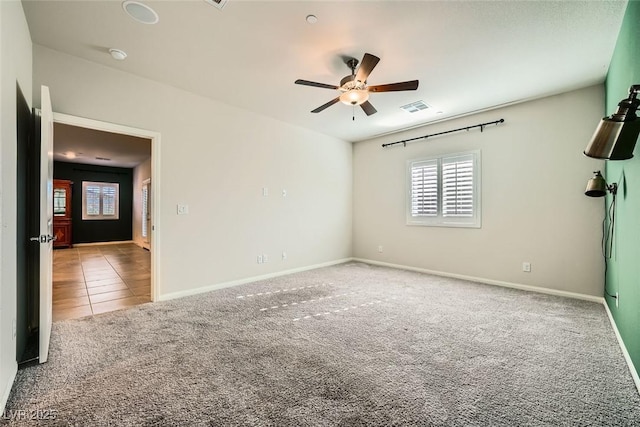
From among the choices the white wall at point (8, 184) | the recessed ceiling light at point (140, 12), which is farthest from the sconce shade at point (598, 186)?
the white wall at point (8, 184)

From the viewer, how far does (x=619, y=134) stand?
1803 mm

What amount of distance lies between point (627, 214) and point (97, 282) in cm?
646

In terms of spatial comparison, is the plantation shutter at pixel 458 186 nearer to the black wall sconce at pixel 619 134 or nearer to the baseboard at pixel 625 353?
the baseboard at pixel 625 353

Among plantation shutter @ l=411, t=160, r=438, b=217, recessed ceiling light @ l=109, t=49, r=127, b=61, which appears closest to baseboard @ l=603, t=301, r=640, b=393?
plantation shutter @ l=411, t=160, r=438, b=217

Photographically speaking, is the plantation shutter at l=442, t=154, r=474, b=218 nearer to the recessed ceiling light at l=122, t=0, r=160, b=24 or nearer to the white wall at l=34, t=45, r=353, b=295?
the white wall at l=34, t=45, r=353, b=295

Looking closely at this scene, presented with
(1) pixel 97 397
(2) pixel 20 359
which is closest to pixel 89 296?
(2) pixel 20 359

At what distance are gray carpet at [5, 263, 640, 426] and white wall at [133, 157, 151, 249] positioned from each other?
6382 millimetres

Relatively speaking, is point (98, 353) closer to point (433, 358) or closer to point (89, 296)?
point (89, 296)

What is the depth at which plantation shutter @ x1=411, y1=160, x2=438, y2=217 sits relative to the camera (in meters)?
5.02

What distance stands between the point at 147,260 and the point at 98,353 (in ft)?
15.6

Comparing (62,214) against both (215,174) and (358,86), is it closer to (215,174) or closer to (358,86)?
(215,174)

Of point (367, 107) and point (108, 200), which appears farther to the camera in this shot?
point (108, 200)

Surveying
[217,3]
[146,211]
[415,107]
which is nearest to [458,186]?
[415,107]

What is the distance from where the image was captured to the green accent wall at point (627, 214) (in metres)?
1.94
